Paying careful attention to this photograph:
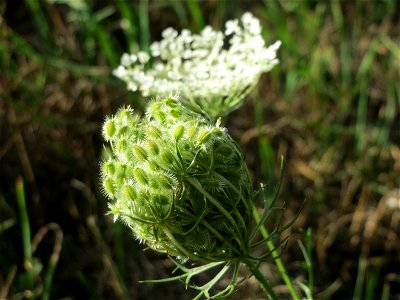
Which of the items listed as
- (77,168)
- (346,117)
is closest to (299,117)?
(346,117)

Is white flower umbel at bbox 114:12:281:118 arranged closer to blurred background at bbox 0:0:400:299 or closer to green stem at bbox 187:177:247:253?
green stem at bbox 187:177:247:253

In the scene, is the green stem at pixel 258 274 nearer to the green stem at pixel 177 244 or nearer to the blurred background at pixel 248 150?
the green stem at pixel 177 244

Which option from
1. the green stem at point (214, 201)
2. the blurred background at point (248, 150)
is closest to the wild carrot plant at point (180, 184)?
the green stem at point (214, 201)

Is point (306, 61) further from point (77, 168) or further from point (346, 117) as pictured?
point (77, 168)

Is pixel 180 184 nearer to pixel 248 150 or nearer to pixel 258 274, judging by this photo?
pixel 258 274

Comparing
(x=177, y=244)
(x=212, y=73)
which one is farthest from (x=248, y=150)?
(x=177, y=244)

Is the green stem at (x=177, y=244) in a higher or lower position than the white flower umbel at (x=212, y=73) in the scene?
lower
